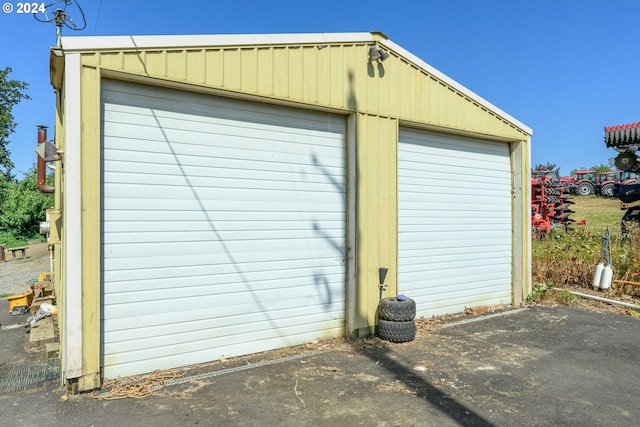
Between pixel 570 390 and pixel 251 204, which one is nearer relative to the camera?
pixel 570 390

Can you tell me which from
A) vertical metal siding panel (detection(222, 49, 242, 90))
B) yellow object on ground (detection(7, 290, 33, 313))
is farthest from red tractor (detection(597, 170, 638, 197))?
yellow object on ground (detection(7, 290, 33, 313))

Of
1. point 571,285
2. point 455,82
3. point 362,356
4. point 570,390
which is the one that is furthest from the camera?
point 571,285

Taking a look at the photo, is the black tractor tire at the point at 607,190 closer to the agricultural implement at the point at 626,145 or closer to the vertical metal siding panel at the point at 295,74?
the agricultural implement at the point at 626,145

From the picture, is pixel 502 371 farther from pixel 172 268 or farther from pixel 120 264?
pixel 120 264

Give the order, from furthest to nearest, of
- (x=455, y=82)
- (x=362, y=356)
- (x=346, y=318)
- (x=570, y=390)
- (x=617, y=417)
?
(x=455, y=82) < (x=346, y=318) < (x=362, y=356) < (x=570, y=390) < (x=617, y=417)

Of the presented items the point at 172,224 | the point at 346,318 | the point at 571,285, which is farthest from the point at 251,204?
the point at 571,285

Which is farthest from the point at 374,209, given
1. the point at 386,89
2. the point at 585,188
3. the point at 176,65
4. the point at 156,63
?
the point at 585,188

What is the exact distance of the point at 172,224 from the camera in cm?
451

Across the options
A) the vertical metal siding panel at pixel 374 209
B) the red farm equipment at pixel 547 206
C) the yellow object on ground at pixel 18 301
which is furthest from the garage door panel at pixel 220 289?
the red farm equipment at pixel 547 206

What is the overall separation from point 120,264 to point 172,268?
1.78 feet

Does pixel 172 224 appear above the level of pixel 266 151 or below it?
below

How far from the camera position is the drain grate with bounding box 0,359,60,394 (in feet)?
13.6

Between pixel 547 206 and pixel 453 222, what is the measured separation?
12.8 metres

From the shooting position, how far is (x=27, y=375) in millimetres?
4465
